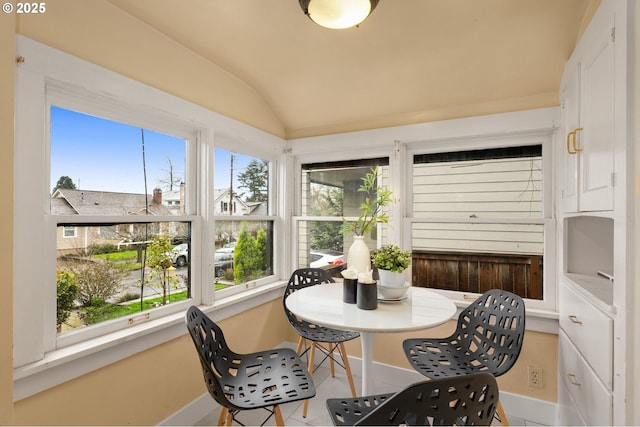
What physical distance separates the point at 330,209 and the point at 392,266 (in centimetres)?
120

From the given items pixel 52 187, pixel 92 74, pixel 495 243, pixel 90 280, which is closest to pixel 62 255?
pixel 90 280

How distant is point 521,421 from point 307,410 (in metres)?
1.45

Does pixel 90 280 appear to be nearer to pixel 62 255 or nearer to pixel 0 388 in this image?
pixel 62 255

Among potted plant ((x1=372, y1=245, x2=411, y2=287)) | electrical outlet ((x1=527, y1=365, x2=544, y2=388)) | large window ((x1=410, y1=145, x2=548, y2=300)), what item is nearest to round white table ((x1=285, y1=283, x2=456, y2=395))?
potted plant ((x1=372, y1=245, x2=411, y2=287))

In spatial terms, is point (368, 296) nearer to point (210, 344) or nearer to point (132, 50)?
point (210, 344)

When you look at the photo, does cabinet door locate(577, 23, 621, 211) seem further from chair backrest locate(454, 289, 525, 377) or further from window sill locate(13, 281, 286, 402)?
window sill locate(13, 281, 286, 402)

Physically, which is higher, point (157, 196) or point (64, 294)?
point (157, 196)

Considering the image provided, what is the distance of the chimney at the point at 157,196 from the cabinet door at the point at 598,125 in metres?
2.27

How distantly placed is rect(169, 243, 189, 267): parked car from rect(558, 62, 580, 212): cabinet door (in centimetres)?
230

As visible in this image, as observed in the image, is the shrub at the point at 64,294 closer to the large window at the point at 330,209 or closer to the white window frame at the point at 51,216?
the white window frame at the point at 51,216

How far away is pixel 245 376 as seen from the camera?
1592 mm

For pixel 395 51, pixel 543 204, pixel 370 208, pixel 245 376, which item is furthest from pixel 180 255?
pixel 543 204

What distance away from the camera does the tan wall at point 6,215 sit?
2.95 ft

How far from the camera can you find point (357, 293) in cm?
178
